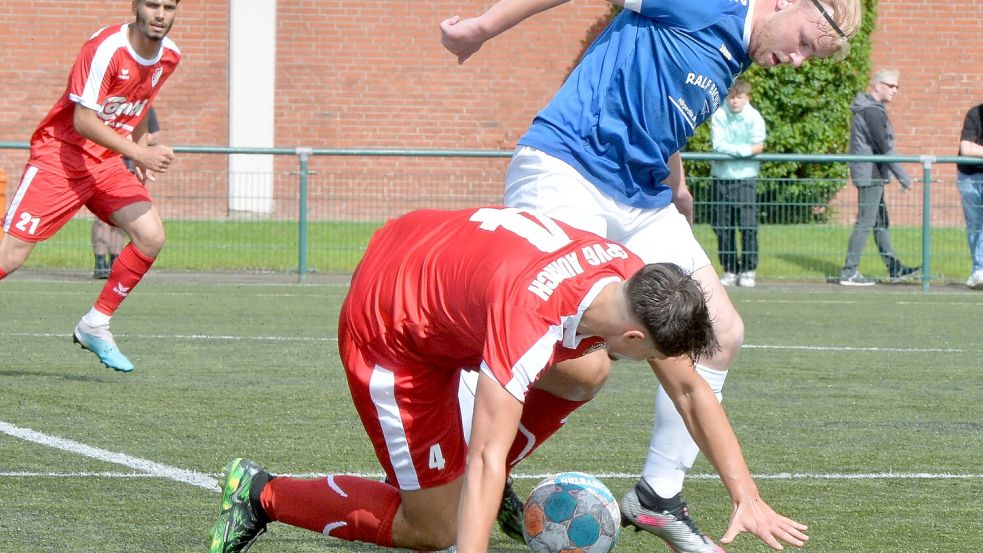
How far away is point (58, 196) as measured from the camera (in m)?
7.77

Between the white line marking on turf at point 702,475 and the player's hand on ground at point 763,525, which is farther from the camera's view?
the white line marking on turf at point 702,475

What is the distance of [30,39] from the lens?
20.0m

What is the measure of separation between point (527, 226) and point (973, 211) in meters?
11.7

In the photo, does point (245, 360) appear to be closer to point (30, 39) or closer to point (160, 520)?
point (160, 520)

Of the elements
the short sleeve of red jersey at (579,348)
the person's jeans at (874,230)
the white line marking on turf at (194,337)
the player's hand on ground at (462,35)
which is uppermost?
the player's hand on ground at (462,35)

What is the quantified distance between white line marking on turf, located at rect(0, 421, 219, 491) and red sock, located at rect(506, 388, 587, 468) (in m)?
1.31

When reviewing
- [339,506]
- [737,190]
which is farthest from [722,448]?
[737,190]

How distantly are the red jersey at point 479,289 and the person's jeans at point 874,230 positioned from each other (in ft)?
36.4

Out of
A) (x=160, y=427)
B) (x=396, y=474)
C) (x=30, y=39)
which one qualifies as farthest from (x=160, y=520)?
(x=30, y=39)

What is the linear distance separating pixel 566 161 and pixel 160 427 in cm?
263

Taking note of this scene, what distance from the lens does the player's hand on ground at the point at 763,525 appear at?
A: 3.69 meters

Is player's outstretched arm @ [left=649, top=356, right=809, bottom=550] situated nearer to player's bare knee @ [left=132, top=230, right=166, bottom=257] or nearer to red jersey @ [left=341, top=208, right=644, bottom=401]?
red jersey @ [left=341, top=208, right=644, bottom=401]

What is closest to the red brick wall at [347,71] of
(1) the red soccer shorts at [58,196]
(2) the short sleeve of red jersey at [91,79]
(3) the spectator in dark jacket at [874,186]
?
(3) the spectator in dark jacket at [874,186]

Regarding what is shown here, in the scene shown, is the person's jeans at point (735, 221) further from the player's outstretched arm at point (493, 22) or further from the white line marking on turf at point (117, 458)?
the player's outstretched arm at point (493, 22)
